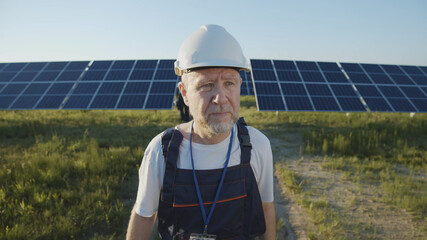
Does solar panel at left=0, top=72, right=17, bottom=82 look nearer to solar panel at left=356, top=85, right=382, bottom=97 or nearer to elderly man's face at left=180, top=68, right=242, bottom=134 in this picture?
elderly man's face at left=180, top=68, right=242, bottom=134

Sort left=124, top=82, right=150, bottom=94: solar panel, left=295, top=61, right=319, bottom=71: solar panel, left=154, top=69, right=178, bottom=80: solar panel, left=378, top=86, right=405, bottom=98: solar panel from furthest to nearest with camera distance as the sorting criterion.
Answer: left=295, top=61, right=319, bottom=71: solar panel, left=154, top=69, right=178, bottom=80: solar panel, left=124, top=82, right=150, bottom=94: solar panel, left=378, top=86, right=405, bottom=98: solar panel

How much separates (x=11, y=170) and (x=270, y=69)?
34.9ft

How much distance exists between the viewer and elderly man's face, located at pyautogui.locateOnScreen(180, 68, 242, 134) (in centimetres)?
154

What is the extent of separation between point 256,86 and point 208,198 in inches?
370

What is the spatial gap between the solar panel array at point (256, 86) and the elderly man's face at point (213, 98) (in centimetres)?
789

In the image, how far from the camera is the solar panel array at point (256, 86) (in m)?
9.86

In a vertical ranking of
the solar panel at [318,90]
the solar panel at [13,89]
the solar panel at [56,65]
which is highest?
the solar panel at [318,90]

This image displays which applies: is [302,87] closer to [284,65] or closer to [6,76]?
[284,65]

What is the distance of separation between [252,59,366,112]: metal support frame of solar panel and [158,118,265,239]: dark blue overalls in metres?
7.71

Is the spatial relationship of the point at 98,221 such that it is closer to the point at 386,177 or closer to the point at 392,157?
the point at 386,177

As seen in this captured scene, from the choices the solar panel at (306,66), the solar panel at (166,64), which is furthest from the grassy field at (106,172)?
the solar panel at (166,64)

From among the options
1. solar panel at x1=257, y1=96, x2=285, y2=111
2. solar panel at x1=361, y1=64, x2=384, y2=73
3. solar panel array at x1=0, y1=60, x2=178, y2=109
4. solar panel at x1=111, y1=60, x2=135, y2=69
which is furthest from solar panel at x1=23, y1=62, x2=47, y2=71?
solar panel at x1=361, y1=64, x2=384, y2=73

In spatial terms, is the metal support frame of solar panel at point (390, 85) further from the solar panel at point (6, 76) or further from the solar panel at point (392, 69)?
the solar panel at point (6, 76)

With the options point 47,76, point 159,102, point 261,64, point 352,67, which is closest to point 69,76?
point 47,76
